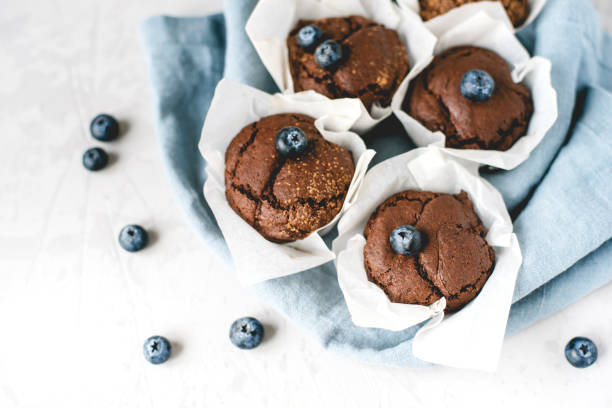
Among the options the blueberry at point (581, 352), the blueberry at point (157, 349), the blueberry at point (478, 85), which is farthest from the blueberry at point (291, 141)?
the blueberry at point (581, 352)

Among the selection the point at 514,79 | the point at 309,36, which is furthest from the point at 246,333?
the point at 514,79

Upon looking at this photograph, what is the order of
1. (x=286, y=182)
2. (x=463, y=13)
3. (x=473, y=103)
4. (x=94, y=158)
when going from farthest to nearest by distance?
(x=94, y=158) < (x=463, y=13) < (x=473, y=103) < (x=286, y=182)

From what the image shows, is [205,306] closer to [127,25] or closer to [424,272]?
[424,272]

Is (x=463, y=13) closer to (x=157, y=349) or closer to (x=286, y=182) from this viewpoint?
(x=286, y=182)

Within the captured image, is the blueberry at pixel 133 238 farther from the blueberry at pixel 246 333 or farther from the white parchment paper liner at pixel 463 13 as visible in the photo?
the white parchment paper liner at pixel 463 13

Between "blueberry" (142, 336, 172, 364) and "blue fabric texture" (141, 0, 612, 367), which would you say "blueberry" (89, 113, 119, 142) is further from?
"blueberry" (142, 336, 172, 364)

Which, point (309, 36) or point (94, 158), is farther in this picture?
point (94, 158)

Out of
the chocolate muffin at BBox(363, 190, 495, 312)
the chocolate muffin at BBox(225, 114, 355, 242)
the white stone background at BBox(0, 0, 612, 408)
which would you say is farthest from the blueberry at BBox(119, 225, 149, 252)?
the chocolate muffin at BBox(363, 190, 495, 312)
